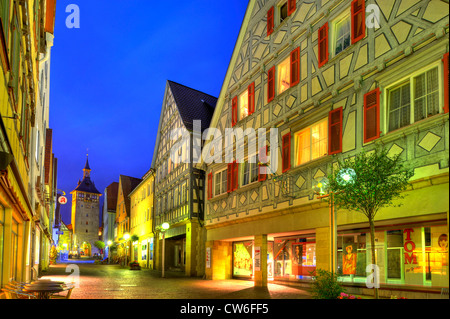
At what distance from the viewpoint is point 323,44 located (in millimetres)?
13969

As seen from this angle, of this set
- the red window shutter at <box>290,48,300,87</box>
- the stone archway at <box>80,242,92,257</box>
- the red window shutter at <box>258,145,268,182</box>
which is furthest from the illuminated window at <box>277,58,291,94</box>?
the stone archway at <box>80,242,92,257</box>

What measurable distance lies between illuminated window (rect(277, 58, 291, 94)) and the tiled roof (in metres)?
13.1

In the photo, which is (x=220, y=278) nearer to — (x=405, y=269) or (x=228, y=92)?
(x=228, y=92)

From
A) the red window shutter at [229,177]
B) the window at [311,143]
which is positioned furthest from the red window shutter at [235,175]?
the window at [311,143]

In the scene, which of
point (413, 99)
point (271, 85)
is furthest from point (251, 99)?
point (413, 99)

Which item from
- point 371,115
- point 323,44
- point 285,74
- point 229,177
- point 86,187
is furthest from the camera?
point 86,187

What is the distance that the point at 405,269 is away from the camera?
11.3 m

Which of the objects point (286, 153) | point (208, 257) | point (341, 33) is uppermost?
point (341, 33)

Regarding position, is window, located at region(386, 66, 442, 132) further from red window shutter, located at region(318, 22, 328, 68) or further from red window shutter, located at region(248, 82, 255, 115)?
red window shutter, located at region(248, 82, 255, 115)

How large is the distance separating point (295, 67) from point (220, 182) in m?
7.88

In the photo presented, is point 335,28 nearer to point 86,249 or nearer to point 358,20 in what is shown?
point 358,20

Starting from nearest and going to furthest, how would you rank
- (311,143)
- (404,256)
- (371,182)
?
1. (371,182)
2. (404,256)
3. (311,143)

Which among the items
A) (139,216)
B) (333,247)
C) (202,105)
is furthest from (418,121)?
(139,216)

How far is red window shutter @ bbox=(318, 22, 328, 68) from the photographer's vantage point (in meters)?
13.8
